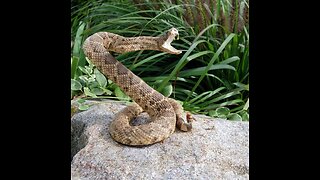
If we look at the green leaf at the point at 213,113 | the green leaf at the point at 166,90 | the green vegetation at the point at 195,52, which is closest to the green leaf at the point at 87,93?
the green vegetation at the point at 195,52

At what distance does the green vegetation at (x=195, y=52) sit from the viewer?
3002 millimetres

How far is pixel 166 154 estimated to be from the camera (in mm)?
1980

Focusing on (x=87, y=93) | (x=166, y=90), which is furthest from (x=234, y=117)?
(x=87, y=93)

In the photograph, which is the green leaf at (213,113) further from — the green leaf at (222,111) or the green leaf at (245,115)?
the green leaf at (245,115)

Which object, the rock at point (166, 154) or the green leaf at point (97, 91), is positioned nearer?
the rock at point (166, 154)

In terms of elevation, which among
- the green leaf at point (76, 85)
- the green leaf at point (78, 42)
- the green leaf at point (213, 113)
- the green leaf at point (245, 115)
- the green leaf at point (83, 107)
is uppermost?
the green leaf at point (78, 42)

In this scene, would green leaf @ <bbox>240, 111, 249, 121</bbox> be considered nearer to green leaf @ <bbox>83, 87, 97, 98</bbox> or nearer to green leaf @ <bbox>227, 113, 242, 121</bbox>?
green leaf @ <bbox>227, 113, 242, 121</bbox>

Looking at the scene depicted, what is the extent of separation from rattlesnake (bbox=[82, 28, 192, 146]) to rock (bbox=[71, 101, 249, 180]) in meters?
0.04

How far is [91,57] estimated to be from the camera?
7.38 ft

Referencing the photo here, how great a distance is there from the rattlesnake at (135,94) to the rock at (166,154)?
0.04 m

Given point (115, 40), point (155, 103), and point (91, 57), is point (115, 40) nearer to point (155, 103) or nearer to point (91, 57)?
point (91, 57)

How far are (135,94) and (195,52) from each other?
1.18 meters

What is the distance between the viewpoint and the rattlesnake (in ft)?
6.74

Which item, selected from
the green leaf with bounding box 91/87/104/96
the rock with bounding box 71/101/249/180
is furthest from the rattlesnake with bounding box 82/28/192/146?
the green leaf with bounding box 91/87/104/96
